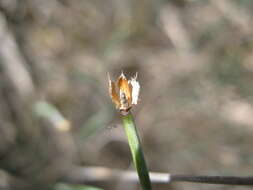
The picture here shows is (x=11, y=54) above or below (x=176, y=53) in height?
below

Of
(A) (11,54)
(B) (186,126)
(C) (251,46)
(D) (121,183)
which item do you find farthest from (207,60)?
(A) (11,54)

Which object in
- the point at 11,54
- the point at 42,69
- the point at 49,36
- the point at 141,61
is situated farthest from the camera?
the point at 141,61

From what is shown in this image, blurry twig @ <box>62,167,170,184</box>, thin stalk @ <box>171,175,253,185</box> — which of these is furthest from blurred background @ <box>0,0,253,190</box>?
thin stalk @ <box>171,175,253,185</box>

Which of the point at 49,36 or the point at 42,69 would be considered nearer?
the point at 42,69

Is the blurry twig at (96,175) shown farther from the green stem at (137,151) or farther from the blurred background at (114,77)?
the green stem at (137,151)

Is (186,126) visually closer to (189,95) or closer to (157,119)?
(157,119)

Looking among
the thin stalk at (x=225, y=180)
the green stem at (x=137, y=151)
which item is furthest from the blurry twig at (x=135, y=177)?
the green stem at (x=137, y=151)
